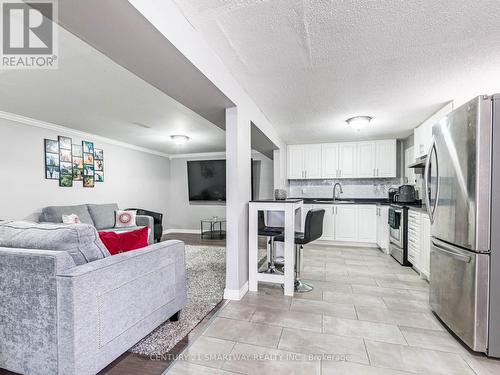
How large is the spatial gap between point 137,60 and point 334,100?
2.35 meters

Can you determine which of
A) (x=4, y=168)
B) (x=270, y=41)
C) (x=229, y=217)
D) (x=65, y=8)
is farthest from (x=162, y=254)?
(x=4, y=168)

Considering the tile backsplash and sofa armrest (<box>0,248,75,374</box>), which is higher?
the tile backsplash

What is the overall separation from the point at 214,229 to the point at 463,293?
558 centimetres

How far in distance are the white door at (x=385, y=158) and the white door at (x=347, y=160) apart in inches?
17.9

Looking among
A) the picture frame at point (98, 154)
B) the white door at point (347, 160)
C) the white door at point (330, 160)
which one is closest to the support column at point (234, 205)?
the white door at point (330, 160)

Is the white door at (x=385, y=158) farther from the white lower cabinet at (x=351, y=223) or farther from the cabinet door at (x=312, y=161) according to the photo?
the cabinet door at (x=312, y=161)

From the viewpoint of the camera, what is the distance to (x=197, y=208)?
23.1ft

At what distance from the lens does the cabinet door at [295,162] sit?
573cm

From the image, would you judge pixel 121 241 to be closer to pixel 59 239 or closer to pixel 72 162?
pixel 59 239

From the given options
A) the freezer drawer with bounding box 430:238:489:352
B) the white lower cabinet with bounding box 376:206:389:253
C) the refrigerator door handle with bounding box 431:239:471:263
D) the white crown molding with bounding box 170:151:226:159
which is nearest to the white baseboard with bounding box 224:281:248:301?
the freezer drawer with bounding box 430:238:489:352

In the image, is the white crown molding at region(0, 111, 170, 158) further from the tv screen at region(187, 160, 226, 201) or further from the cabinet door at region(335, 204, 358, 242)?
the cabinet door at region(335, 204, 358, 242)

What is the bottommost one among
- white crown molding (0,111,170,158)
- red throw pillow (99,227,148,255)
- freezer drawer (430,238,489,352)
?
freezer drawer (430,238,489,352)

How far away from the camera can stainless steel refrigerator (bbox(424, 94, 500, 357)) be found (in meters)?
1.65

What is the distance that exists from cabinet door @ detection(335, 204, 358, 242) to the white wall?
469cm
